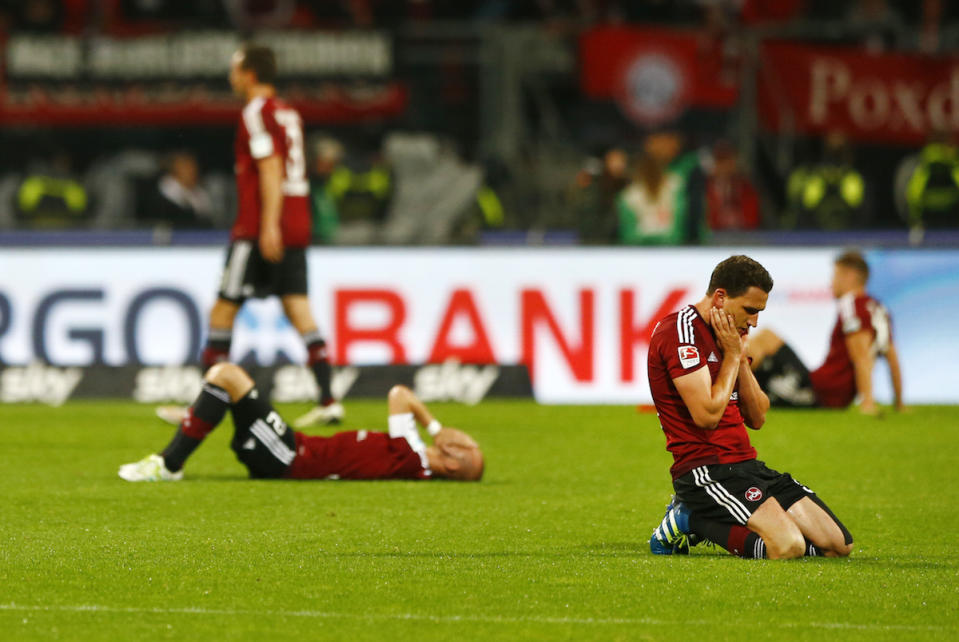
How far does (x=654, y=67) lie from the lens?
20094 mm

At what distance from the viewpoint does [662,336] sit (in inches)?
280

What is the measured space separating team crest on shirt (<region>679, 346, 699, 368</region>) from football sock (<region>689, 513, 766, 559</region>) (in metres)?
0.61

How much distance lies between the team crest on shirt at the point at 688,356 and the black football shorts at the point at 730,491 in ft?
1.40

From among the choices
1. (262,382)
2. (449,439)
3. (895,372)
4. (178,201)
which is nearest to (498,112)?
(178,201)

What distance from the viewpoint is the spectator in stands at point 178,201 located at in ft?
62.1

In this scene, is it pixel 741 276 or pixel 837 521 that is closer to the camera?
pixel 741 276

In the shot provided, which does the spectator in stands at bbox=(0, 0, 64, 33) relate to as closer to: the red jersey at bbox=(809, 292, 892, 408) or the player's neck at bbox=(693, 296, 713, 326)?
the red jersey at bbox=(809, 292, 892, 408)

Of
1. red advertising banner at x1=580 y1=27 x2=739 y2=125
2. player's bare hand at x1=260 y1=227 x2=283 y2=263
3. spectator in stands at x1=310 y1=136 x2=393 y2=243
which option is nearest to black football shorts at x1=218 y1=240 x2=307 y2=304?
player's bare hand at x1=260 y1=227 x2=283 y2=263

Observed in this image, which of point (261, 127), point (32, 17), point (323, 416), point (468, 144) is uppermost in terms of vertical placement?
point (32, 17)

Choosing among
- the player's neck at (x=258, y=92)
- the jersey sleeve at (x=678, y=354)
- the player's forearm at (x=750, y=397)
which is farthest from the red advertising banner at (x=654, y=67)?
the jersey sleeve at (x=678, y=354)

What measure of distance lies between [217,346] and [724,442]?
5151 mm

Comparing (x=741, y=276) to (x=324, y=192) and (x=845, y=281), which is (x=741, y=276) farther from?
(x=324, y=192)

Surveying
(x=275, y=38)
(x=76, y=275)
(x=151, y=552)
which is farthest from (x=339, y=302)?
(x=151, y=552)

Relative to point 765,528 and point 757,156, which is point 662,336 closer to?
point 765,528
